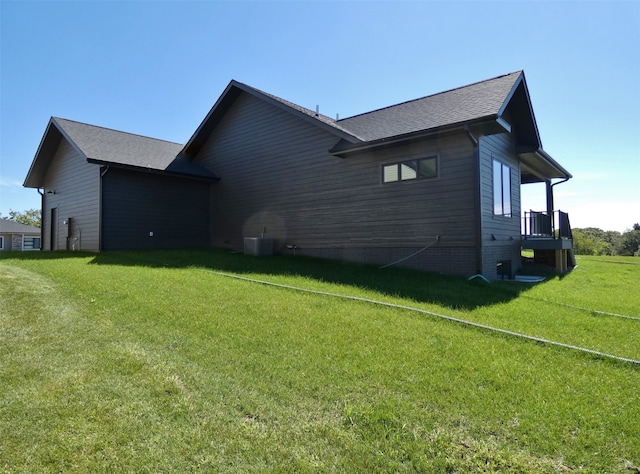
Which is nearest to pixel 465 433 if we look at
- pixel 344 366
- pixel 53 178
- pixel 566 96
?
pixel 344 366

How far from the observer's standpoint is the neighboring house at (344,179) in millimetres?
9852

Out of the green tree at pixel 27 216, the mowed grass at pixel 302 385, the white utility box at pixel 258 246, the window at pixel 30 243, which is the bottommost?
the mowed grass at pixel 302 385

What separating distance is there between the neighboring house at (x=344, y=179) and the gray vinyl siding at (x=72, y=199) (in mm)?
125

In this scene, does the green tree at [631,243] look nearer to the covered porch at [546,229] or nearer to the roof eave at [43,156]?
the covered porch at [546,229]

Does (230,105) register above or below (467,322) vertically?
above

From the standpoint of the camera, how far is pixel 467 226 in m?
9.58

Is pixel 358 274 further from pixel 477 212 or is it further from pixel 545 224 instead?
pixel 545 224

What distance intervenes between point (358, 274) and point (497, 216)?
452 cm

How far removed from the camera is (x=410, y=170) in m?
10.6

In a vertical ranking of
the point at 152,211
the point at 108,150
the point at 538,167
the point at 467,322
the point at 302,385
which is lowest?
the point at 302,385

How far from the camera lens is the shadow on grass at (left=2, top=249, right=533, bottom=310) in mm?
7068

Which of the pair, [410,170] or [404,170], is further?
[404,170]

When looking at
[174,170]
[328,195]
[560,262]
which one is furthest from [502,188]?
[174,170]

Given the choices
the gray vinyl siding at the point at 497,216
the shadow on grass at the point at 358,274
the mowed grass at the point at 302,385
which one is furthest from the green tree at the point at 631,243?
the mowed grass at the point at 302,385
